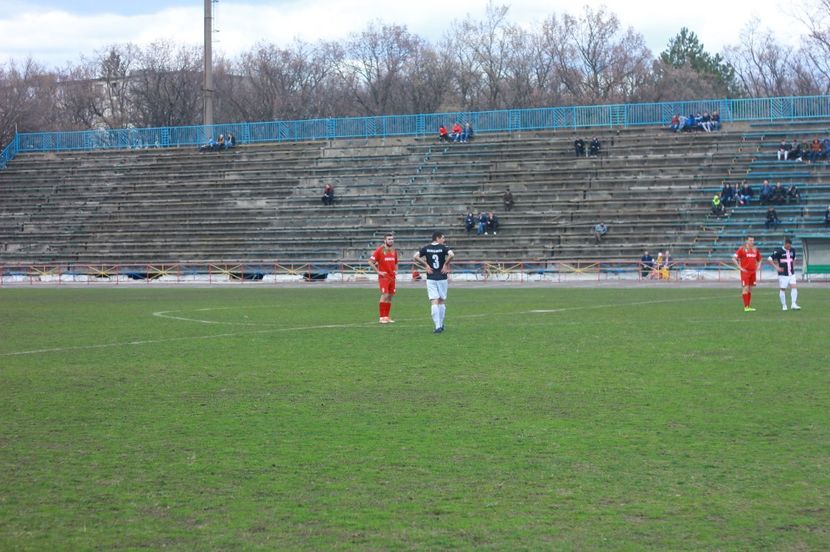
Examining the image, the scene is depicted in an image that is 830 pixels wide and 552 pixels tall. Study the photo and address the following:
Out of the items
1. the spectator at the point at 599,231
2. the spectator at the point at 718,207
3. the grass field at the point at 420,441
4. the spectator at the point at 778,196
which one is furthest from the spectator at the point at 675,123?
the grass field at the point at 420,441

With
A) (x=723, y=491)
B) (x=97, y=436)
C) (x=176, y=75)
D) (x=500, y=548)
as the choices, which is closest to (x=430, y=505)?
(x=500, y=548)

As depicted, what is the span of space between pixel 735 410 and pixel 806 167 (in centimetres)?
4260

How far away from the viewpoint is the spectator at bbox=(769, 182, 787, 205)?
159 ft

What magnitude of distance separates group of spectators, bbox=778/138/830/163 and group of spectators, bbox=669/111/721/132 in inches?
171

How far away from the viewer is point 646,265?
152 ft

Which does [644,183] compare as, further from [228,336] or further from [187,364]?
[187,364]

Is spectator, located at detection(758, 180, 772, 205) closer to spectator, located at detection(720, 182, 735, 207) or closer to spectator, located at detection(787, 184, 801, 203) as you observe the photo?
spectator, located at detection(787, 184, 801, 203)

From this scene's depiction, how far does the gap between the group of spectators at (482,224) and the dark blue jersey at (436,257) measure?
30984 mm

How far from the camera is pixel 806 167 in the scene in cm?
5056

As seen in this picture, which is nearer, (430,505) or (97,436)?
(430,505)

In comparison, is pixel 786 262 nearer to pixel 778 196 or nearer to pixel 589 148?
pixel 778 196

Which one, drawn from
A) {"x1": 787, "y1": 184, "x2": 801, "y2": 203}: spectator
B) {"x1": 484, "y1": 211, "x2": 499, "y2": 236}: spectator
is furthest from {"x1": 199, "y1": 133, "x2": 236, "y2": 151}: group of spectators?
{"x1": 787, "y1": 184, "x2": 801, "y2": 203}: spectator

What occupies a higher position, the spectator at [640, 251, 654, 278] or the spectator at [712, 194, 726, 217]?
the spectator at [712, 194, 726, 217]

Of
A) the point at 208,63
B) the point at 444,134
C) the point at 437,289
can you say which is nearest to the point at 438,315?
the point at 437,289
